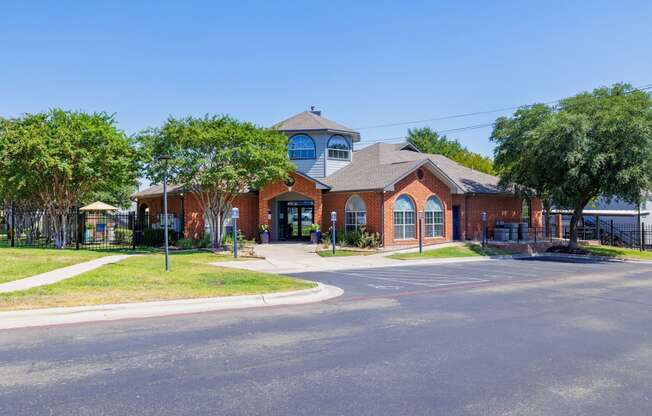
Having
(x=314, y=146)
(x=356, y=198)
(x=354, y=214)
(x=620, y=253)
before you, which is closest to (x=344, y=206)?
(x=354, y=214)

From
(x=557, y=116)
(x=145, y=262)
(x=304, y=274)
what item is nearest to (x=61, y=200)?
(x=145, y=262)

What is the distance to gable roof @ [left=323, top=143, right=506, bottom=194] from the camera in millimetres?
27500

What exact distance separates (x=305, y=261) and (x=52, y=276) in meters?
10.7

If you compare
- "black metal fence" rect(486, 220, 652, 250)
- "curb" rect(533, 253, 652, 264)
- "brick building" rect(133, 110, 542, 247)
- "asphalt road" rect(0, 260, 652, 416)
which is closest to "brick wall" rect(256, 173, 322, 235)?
"brick building" rect(133, 110, 542, 247)

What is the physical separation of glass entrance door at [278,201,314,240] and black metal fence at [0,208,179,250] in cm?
648

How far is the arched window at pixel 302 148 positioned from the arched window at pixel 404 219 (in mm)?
7280

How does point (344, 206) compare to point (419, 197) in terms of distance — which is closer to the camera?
point (419, 197)

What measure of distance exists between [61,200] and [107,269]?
12.5 m

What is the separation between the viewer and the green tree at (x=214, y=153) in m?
23.3

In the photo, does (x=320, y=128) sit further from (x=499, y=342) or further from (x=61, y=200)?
(x=499, y=342)

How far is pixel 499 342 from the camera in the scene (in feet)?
25.4

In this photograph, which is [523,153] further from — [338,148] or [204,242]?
[204,242]

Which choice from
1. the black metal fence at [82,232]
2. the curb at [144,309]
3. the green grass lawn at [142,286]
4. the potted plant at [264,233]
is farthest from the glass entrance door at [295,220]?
the curb at [144,309]

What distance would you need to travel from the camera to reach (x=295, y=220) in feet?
104
